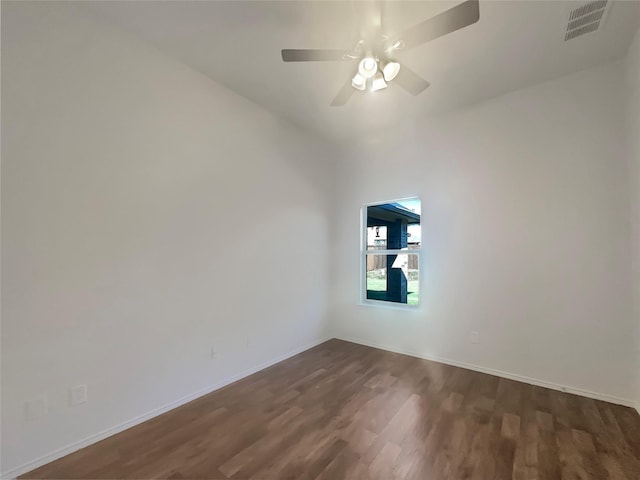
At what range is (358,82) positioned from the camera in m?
2.09

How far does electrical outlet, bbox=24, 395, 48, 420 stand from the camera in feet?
5.46

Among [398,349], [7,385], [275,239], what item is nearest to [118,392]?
[7,385]

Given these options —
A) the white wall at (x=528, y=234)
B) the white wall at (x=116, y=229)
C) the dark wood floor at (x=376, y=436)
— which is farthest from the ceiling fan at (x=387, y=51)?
the dark wood floor at (x=376, y=436)

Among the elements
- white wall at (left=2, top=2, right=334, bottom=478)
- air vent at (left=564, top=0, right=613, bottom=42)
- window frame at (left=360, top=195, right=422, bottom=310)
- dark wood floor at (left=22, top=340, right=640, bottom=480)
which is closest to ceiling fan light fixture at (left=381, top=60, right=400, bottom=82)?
air vent at (left=564, top=0, right=613, bottom=42)

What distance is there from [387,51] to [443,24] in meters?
0.41

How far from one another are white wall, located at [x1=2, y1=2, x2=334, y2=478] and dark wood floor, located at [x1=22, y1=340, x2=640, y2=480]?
14.4 inches

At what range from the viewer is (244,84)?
2.81 metres

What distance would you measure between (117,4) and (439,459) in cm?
382

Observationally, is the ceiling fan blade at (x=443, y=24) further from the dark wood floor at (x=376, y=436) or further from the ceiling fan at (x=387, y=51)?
the dark wood floor at (x=376, y=436)

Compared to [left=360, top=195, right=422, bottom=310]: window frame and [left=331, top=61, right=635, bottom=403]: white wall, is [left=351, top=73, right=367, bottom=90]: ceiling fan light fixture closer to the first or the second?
[left=331, top=61, right=635, bottom=403]: white wall

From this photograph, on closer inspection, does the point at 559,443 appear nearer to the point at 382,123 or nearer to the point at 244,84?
the point at 382,123

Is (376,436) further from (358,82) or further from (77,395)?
(358,82)

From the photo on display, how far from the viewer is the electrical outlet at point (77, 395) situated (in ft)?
6.00

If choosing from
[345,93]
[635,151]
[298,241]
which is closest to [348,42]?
[345,93]
